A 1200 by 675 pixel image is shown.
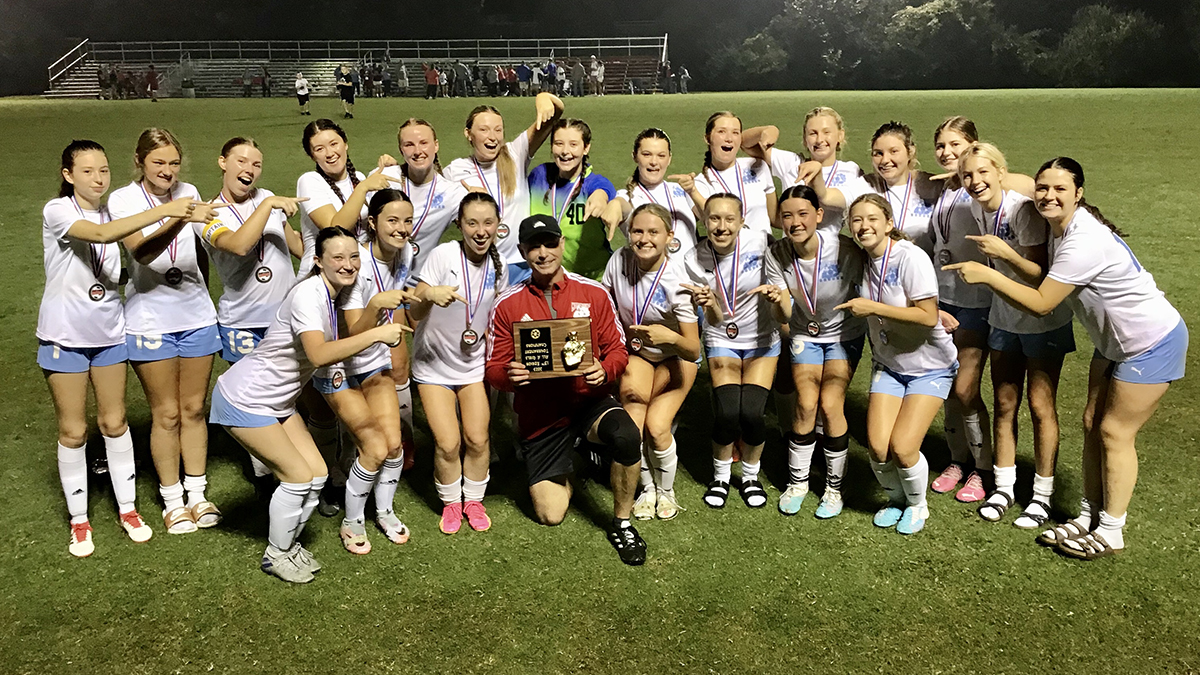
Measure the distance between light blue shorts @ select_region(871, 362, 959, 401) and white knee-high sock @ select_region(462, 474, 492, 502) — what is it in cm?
226

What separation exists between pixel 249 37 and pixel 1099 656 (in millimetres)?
52806

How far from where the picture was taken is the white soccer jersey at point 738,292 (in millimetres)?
4977

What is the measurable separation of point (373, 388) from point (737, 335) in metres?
2.07

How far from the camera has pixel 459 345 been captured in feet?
15.6

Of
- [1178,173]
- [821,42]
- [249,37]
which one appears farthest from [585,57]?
[1178,173]

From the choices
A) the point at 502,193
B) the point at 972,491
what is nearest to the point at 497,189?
the point at 502,193

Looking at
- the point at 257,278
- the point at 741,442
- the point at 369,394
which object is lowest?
the point at 741,442

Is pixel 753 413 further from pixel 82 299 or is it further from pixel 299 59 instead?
pixel 299 59

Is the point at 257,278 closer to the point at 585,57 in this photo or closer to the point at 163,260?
the point at 163,260

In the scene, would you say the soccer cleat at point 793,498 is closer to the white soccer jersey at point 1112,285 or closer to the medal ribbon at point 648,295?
the medal ribbon at point 648,295

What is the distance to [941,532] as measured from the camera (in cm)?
474

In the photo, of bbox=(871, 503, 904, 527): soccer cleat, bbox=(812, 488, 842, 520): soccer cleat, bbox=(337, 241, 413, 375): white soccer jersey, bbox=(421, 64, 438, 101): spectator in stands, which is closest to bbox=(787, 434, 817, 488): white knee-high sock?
bbox=(812, 488, 842, 520): soccer cleat

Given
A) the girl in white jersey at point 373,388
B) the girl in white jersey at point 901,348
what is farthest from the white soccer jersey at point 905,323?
the girl in white jersey at point 373,388

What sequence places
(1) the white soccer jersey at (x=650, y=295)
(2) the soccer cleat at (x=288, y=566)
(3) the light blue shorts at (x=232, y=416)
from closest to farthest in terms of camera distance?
1. (3) the light blue shorts at (x=232, y=416)
2. (2) the soccer cleat at (x=288, y=566)
3. (1) the white soccer jersey at (x=650, y=295)
